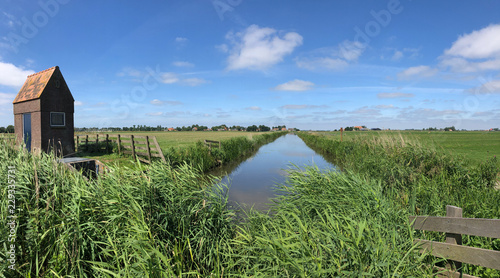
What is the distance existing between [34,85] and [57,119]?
3.52 m

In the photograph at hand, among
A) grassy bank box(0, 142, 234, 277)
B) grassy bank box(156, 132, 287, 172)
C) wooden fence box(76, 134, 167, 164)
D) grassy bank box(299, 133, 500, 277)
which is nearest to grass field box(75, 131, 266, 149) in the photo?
wooden fence box(76, 134, 167, 164)

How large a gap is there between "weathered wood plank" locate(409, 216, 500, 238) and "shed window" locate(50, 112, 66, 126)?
21.5m

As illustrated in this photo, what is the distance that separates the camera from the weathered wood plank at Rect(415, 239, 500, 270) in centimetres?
247

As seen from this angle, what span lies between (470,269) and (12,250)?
684 centimetres

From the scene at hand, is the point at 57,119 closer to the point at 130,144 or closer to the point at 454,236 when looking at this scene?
the point at 130,144

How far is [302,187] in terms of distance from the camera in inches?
221

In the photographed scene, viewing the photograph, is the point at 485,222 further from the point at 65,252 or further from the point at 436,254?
the point at 65,252

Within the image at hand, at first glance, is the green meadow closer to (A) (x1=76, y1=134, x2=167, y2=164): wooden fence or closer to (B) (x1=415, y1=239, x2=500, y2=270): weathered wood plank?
(B) (x1=415, y1=239, x2=500, y2=270): weathered wood plank

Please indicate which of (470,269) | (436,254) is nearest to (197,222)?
(436,254)

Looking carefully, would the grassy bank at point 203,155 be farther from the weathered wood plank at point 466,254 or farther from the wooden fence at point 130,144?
the weathered wood plank at point 466,254

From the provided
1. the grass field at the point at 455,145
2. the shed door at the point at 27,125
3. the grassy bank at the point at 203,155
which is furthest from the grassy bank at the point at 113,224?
the shed door at the point at 27,125

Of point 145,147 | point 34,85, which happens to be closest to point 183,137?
point 34,85

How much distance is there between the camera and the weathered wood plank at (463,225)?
2.50m

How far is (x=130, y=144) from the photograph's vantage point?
46.2ft
